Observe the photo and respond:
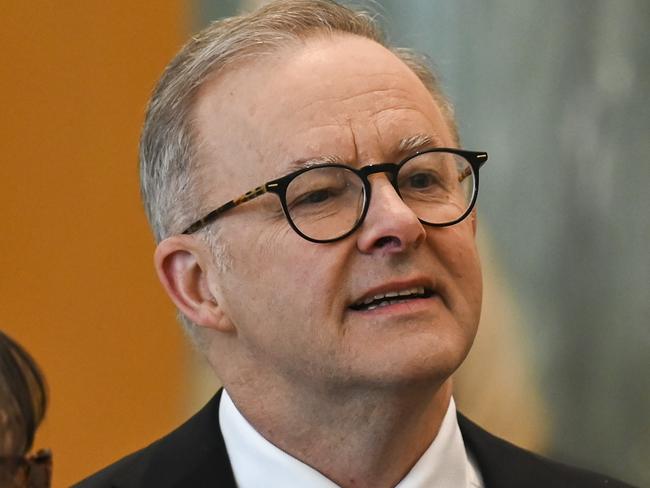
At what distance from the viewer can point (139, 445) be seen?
8.23 ft

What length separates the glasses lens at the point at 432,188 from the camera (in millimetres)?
1817

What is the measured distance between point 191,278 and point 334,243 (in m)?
0.33

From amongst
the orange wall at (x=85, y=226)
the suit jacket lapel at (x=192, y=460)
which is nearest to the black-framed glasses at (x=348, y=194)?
the suit jacket lapel at (x=192, y=460)

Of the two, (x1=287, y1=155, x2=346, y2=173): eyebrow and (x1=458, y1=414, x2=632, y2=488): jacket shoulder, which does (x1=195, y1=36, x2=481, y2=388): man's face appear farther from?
(x1=458, y1=414, x2=632, y2=488): jacket shoulder

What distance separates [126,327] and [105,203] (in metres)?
0.26

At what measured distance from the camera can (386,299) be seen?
1.74 meters

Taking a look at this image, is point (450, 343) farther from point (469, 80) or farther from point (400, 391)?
point (469, 80)

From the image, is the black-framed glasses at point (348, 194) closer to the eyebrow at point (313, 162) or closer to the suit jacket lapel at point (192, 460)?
the eyebrow at point (313, 162)

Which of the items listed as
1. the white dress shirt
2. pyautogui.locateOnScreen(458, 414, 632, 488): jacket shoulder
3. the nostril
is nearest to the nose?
the nostril

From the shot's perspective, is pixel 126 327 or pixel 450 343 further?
pixel 126 327

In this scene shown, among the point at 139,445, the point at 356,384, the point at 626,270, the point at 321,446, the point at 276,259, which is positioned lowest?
the point at 139,445

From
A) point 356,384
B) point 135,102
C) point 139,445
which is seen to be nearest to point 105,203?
point 135,102

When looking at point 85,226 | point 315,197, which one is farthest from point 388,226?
point 85,226

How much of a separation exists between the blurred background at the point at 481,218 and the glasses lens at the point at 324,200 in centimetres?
57
